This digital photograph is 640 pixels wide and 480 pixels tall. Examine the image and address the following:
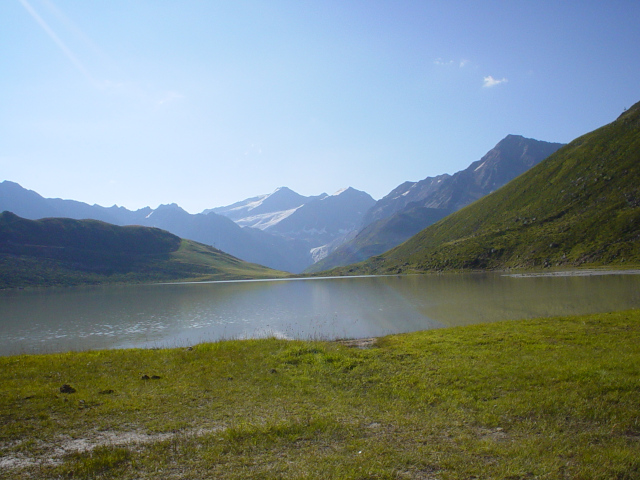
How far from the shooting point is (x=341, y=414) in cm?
1295

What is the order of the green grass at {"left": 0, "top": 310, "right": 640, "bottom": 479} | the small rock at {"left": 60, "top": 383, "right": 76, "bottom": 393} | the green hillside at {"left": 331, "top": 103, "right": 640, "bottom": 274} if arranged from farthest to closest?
1. the green hillside at {"left": 331, "top": 103, "right": 640, "bottom": 274}
2. the small rock at {"left": 60, "top": 383, "right": 76, "bottom": 393}
3. the green grass at {"left": 0, "top": 310, "right": 640, "bottom": 479}

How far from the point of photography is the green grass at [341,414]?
9.30 meters

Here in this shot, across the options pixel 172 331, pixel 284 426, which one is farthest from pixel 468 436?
pixel 172 331

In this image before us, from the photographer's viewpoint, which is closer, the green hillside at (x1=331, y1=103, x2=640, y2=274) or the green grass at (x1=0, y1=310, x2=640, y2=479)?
the green grass at (x1=0, y1=310, x2=640, y2=479)

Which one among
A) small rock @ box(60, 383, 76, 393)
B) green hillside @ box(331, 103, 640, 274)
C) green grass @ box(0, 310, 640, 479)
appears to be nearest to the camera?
green grass @ box(0, 310, 640, 479)

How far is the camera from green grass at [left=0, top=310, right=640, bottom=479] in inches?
366

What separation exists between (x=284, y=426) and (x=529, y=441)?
7.08m

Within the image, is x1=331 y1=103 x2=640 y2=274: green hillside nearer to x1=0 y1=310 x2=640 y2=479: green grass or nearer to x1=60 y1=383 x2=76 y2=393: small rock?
x1=0 y1=310 x2=640 y2=479: green grass

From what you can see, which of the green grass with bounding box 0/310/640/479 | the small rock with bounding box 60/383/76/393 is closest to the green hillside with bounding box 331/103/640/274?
the green grass with bounding box 0/310/640/479

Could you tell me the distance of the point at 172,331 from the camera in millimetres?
47188

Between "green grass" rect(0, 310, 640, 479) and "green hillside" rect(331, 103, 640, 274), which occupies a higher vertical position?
"green hillside" rect(331, 103, 640, 274)

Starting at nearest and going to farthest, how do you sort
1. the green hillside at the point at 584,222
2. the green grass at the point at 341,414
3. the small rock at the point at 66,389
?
the green grass at the point at 341,414, the small rock at the point at 66,389, the green hillside at the point at 584,222

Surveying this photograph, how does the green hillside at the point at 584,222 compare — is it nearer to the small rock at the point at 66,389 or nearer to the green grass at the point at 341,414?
the green grass at the point at 341,414

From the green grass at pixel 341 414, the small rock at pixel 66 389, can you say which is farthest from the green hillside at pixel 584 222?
the small rock at pixel 66 389
